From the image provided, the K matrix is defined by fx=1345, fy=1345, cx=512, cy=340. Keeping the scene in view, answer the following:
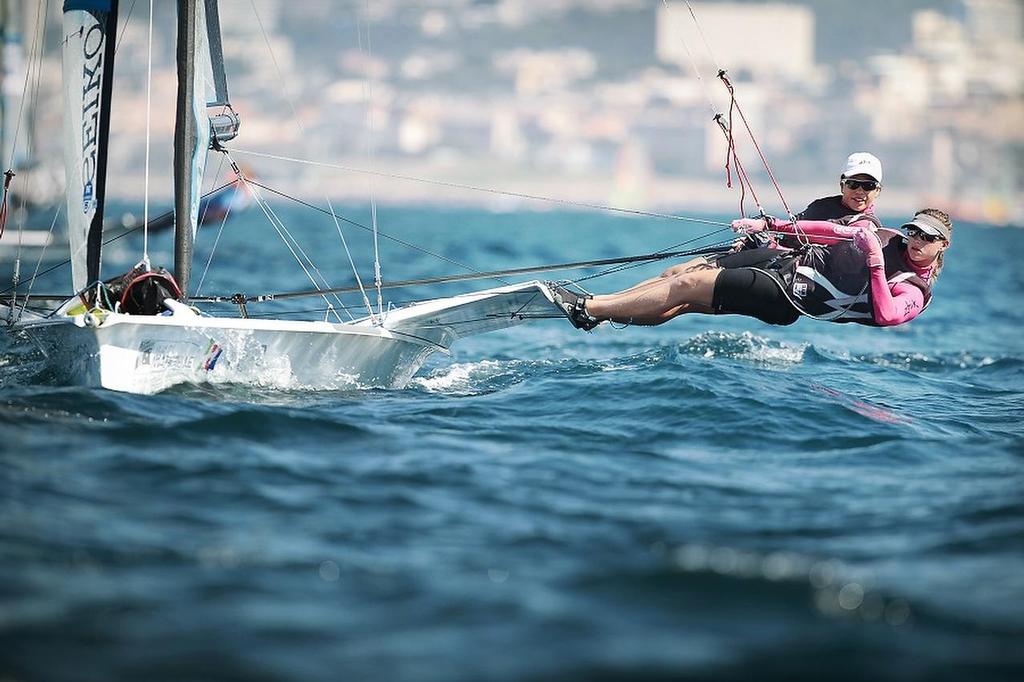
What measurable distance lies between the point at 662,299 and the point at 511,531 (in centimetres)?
281

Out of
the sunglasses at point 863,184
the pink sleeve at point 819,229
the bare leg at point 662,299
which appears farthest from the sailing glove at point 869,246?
the bare leg at point 662,299

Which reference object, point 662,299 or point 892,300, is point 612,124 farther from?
point 892,300

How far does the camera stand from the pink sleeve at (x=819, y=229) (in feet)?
22.6

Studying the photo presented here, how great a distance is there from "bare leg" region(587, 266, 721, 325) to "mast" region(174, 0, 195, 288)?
2.31 metres

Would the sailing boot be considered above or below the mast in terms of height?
below

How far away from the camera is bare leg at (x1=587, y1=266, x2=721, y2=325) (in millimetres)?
6953

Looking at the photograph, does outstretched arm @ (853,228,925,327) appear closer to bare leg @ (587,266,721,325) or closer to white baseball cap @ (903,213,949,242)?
white baseball cap @ (903,213,949,242)

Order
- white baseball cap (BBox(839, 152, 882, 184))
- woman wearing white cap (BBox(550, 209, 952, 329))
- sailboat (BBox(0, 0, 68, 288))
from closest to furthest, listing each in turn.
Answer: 1. woman wearing white cap (BBox(550, 209, 952, 329))
2. white baseball cap (BBox(839, 152, 882, 184))
3. sailboat (BBox(0, 0, 68, 288))

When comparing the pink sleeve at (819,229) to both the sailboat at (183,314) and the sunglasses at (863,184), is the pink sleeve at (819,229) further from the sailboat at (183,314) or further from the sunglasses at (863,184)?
the sailboat at (183,314)

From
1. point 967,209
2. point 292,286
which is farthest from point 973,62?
point 292,286

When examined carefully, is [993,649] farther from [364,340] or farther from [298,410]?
[364,340]

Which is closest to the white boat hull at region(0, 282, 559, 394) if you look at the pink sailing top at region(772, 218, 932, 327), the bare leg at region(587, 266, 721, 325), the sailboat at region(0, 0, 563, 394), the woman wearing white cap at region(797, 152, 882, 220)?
the sailboat at region(0, 0, 563, 394)

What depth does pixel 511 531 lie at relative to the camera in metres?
4.45

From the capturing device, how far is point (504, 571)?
4008 mm
